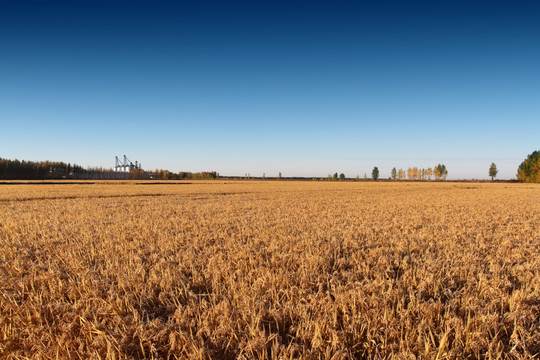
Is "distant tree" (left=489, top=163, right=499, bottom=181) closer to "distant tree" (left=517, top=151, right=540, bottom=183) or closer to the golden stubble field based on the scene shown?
"distant tree" (left=517, top=151, right=540, bottom=183)

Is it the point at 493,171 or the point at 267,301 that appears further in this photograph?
the point at 493,171

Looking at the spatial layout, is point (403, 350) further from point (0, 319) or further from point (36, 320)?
point (0, 319)

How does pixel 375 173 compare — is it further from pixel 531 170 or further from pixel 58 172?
pixel 58 172

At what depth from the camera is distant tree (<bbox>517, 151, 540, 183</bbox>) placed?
112250 millimetres

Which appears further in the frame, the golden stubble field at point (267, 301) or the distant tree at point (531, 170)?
the distant tree at point (531, 170)

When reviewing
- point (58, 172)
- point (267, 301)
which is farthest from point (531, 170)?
point (58, 172)

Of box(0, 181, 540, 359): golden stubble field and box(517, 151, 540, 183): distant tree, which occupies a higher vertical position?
box(517, 151, 540, 183): distant tree

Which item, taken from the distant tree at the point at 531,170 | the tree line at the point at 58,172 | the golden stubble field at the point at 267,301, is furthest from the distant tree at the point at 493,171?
the golden stubble field at the point at 267,301

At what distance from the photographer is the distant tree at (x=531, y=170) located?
368ft

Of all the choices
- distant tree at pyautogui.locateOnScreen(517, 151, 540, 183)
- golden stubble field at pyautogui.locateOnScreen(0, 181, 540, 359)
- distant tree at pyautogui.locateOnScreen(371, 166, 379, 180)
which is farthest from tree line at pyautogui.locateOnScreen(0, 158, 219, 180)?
distant tree at pyautogui.locateOnScreen(517, 151, 540, 183)

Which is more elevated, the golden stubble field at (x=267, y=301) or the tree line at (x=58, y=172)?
the tree line at (x=58, y=172)

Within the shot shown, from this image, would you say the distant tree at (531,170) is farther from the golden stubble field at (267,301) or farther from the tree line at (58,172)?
the tree line at (58,172)

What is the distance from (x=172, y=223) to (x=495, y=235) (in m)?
11.8

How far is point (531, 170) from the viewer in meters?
116
